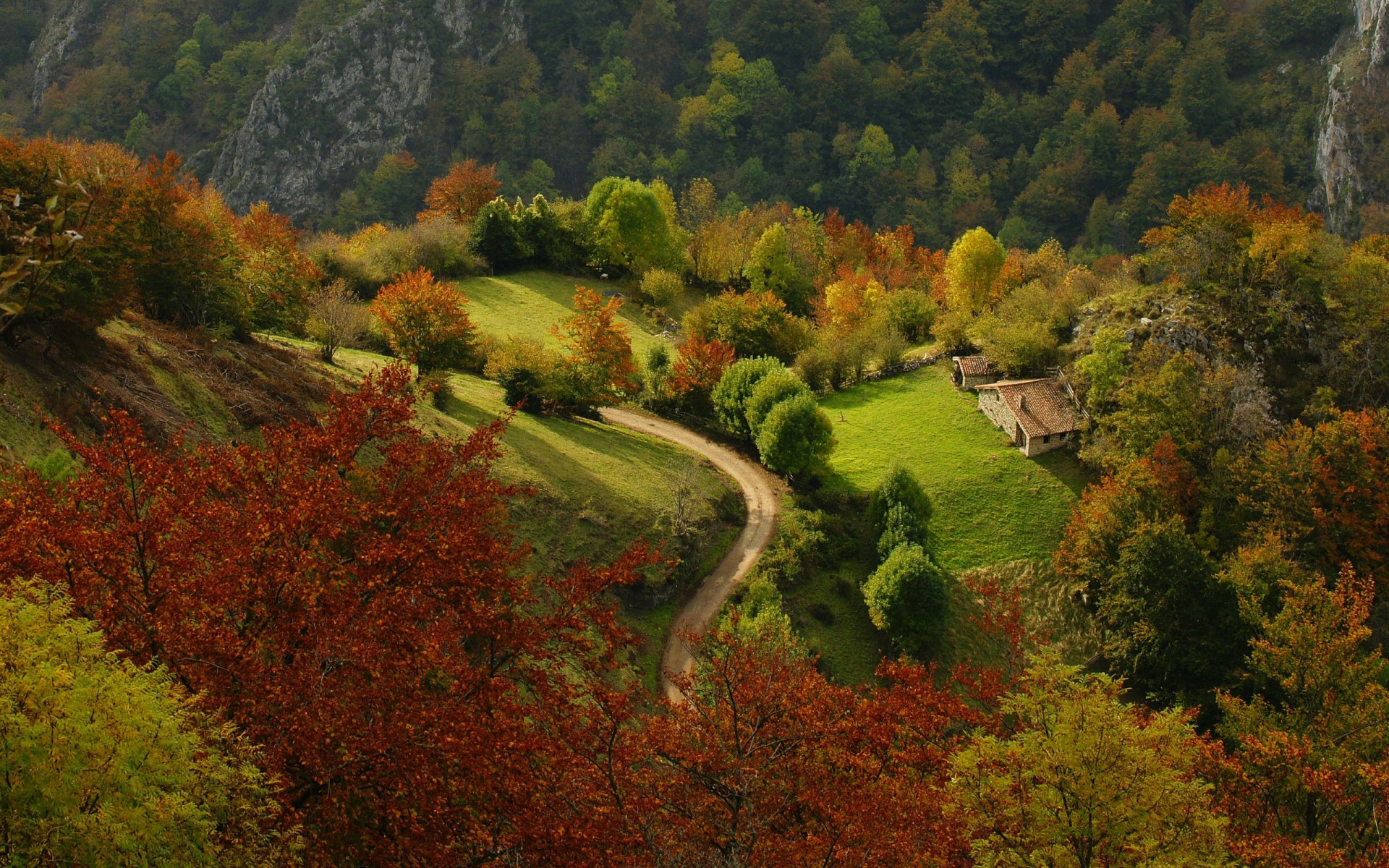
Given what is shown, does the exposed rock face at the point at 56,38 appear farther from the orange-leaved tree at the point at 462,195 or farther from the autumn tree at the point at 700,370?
the autumn tree at the point at 700,370

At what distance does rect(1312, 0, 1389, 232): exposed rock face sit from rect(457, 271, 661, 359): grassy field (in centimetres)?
9535

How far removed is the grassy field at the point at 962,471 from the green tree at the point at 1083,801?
934 inches

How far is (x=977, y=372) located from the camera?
167ft

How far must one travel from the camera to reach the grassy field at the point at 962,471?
42.4 meters

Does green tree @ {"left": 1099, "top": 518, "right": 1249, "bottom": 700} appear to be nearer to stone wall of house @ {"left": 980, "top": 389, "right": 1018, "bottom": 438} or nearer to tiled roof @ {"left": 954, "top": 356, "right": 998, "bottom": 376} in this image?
stone wall of house @ {"left": 980, "top": 389, "right": 1018, "bottom": 438}

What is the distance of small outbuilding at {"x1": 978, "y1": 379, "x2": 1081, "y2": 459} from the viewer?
46.2 m

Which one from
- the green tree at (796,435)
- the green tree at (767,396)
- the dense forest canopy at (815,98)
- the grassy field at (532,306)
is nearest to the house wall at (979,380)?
the green tree at (767,396)

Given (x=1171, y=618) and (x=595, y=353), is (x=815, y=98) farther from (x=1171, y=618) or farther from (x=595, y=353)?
(x=1171, y=618)

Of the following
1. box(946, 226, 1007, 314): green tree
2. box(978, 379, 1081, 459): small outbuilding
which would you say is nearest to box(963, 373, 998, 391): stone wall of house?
box(978, 379, 1081, 459): small outbuilding

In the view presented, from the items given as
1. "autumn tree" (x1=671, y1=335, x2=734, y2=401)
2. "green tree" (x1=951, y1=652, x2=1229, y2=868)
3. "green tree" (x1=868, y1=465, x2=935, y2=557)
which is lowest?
"green tree" (x1=868, y1=465, x2=935, y2=557)

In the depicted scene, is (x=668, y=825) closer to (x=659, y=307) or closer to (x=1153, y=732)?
(x=1153, y=732)

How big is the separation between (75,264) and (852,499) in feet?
96.7

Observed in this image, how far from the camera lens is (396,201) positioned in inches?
5074

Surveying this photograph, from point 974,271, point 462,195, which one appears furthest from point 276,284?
point 462,195
